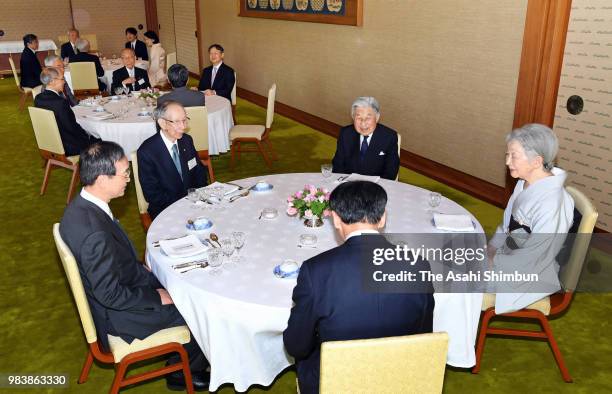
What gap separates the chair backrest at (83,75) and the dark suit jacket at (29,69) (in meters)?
1.40

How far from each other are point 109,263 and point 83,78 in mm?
7242

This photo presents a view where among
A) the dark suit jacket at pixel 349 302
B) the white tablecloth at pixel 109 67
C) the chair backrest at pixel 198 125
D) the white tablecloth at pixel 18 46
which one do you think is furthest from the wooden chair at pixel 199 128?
the white tablecloth at pixel 18 46

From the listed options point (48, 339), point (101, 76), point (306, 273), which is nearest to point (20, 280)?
point (48, 339)

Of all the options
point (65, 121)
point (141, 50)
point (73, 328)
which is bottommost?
point (73, 328)

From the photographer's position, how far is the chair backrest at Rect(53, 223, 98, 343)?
2400 mm

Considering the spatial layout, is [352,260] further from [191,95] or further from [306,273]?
[191,95]

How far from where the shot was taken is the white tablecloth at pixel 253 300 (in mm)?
2484

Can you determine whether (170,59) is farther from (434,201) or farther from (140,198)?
(434,201)

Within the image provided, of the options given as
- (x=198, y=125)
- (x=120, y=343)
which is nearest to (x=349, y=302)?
(x=120, y=343)

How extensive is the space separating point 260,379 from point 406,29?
197 inches

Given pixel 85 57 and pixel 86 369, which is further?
pixel 85 57

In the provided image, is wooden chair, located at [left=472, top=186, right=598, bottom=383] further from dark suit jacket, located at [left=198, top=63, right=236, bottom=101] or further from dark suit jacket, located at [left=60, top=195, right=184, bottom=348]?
dark suit jacket, located at [left=198, top=63, right=236, bottom=101]

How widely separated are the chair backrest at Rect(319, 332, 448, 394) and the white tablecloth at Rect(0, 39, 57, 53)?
48.4ft

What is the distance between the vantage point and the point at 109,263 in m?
2.54
